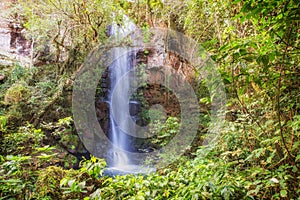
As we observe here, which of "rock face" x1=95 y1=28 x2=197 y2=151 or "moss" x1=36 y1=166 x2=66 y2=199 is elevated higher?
"rock face" x1=95 y1=28 x2=197 y2=151

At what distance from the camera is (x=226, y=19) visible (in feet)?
8.88

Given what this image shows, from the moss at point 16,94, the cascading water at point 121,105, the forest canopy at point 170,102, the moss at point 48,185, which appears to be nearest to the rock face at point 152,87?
the forest canopy at point 170,102

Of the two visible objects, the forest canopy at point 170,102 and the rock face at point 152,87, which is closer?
the forest canopy at point 170,102

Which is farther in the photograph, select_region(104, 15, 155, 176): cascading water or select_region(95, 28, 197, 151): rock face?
select_region(104, 15, 155, 176): cascading water

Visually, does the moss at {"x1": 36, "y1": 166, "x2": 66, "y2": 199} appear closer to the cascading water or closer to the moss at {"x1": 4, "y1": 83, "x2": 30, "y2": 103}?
the moss at {"x1": 4, "y1": 83, "x2": 30, "y2": 103}

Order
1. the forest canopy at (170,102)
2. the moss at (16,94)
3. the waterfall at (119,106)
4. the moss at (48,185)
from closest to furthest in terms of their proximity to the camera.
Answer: the forest canopy at (170,102)
the moss at (48,185)
the moss at (16,94)
the waterfall at (119,106)

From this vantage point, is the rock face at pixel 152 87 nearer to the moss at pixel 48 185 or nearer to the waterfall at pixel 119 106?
the waterfall at pixel 119 106

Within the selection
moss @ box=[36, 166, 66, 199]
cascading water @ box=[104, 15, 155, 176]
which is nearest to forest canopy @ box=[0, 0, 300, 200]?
moss @ box=[36, 166, 66, 199]

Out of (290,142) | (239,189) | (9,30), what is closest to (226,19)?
(290,142)

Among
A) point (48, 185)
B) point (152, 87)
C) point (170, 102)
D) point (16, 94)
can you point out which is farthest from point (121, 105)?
point (48, 185)

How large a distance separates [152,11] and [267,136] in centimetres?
412

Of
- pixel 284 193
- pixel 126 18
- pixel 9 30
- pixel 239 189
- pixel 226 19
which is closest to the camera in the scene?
pixel 284 193

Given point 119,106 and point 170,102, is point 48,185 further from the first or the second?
point 119,106

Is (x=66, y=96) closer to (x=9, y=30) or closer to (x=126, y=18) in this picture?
(x=126, y=18)
